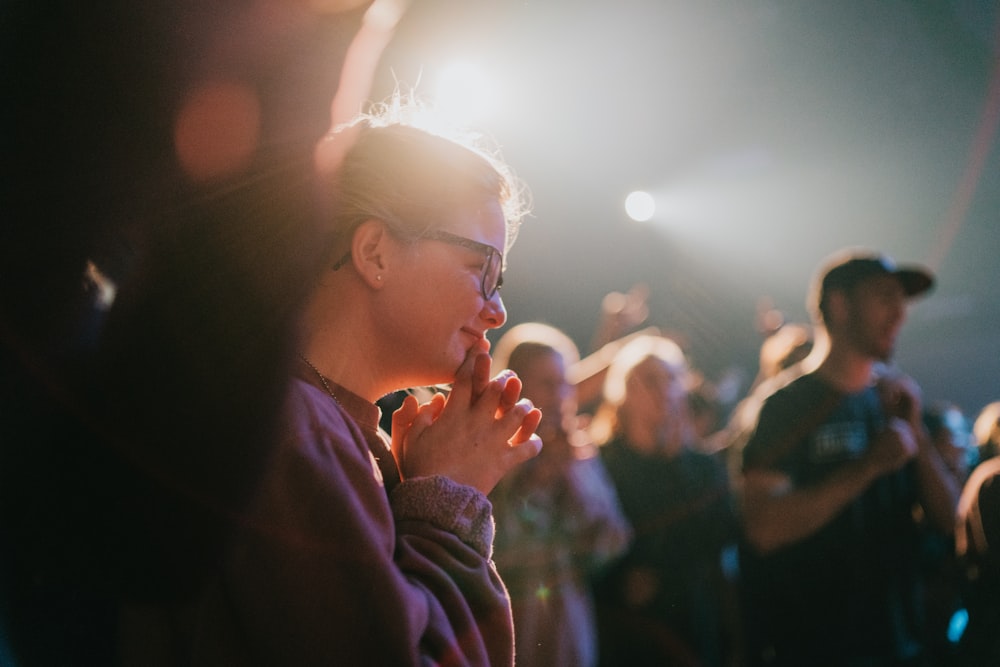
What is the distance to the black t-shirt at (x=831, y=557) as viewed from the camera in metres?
2.72

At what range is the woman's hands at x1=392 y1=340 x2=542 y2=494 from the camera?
111 cm

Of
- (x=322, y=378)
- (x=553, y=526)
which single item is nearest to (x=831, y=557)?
(x=553, y=526)

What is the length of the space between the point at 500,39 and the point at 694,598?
4.13 m

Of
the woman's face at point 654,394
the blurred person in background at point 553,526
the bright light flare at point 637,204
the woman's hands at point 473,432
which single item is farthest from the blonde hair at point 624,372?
the bright light flare at point 637,204

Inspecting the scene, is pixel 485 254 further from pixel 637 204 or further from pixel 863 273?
pixel 637 204

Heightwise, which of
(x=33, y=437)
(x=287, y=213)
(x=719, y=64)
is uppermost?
(x=719, y=64)

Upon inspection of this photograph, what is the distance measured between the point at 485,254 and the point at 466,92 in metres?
4.65

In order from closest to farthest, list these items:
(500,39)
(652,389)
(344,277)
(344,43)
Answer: (344,277) → (344,43) → (652,389) → (500,39)

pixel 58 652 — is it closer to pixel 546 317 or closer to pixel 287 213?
pixel 287 213

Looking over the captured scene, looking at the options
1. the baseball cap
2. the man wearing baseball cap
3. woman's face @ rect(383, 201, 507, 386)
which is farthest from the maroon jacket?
the baseball cap

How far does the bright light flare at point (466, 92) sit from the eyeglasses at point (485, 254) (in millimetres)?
3420

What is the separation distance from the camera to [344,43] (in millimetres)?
2098

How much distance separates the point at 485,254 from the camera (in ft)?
4.17

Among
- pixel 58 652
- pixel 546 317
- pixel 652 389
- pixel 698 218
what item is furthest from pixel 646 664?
pixel 698 218
